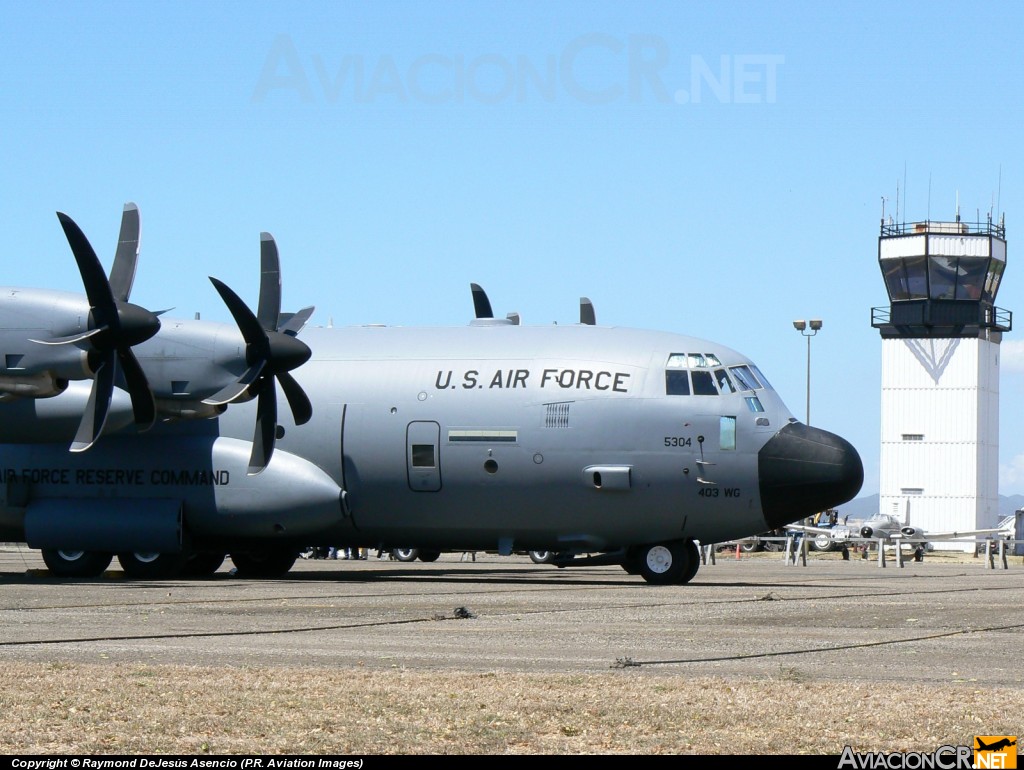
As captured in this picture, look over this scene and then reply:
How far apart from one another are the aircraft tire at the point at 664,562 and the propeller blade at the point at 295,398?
267 inches

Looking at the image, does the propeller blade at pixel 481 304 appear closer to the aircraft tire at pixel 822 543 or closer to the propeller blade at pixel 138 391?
the propeller blade at pixel 138 391

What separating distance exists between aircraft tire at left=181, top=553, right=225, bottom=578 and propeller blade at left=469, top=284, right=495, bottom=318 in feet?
24.7

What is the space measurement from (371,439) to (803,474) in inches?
319

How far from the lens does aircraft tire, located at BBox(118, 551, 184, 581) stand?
1126 inches

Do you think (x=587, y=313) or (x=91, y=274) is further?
(x=587, y=313)

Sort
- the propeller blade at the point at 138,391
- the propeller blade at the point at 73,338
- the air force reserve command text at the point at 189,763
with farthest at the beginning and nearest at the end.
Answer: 1. the propeller blade at the point at 138,391
2. the propeller blade at the point at 73,338
3. the air force reserve command text at the point at 189,763

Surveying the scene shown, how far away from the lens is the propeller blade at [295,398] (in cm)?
2684

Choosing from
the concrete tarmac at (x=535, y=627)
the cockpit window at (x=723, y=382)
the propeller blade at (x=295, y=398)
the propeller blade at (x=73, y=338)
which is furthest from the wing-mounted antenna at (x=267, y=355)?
the cockpit window at (x=723, y=382)

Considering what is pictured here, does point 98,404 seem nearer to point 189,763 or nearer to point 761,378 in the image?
point 761,378

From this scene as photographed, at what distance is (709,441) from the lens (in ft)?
86.1

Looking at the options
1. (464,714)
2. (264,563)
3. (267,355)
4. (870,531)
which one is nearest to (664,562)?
(267,355)

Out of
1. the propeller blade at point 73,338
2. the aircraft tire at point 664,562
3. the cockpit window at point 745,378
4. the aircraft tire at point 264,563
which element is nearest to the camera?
the propeller blade at point 73,338

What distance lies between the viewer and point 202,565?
3159 centimetres

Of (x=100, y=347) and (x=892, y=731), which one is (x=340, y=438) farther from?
(x=892, y=731)
